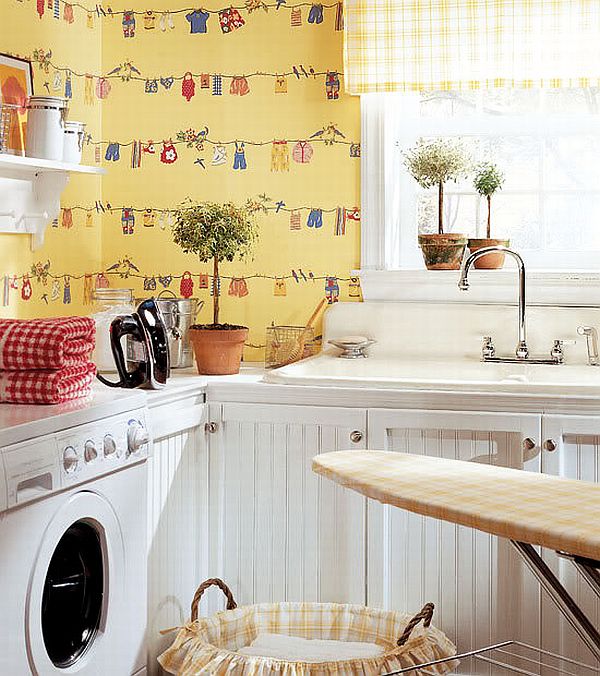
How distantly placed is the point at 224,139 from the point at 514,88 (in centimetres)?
97

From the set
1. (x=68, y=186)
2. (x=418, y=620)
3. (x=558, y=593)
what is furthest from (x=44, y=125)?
(x=558, y=593)

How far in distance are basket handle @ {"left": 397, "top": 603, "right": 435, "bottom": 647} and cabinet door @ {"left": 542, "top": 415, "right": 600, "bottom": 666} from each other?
0.30 meters

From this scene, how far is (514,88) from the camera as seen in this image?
3.28 m

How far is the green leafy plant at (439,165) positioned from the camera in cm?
338

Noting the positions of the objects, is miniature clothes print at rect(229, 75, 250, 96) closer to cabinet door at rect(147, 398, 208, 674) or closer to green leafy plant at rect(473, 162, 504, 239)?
green leafy plant at rect(473, 162, 504, 239)

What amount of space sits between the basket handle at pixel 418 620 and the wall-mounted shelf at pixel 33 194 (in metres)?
1.55

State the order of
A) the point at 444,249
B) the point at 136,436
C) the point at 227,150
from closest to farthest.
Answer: the point at 136,436, the point at 444,249, the point at 227,150

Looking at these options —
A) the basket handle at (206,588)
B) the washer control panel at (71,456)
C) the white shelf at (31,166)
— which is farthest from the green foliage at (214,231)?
the basket handle at (206,588)

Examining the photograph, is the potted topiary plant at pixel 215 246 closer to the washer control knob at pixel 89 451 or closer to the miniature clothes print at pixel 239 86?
the miniature clothes print at pixel 239 86

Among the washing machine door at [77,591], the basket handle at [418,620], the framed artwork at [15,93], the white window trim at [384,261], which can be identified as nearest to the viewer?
the washing machine door at [77,591]

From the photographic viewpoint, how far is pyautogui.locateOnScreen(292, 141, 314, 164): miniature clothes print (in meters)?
3.49

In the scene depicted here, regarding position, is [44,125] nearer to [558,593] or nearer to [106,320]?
[106,320]

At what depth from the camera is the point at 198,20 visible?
11.7 ft

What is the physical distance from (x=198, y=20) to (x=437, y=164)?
96 centimetres
